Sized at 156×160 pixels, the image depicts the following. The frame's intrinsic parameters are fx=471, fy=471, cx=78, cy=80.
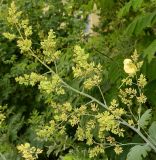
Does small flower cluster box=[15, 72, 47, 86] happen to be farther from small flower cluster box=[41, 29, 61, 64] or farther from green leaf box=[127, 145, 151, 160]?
green leaf box=[127, 145, 151, 160]

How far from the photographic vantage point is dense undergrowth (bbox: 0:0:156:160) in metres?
2.14

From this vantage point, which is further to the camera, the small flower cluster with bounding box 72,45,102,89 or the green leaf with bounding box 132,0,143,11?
A: the green leaf with bounding box 132,0,143,11

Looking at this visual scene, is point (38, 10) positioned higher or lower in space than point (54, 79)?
lower

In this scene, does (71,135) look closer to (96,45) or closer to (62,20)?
(96,45)

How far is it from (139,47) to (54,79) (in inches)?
31.9

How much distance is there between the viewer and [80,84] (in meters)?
2.68

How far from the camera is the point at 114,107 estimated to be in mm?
2098

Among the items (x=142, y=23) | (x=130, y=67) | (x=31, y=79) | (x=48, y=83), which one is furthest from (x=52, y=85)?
(x=142, y=23)

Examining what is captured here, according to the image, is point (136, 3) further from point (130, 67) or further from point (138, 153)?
point (138, 153)

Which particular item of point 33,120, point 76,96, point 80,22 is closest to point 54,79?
point 76,96

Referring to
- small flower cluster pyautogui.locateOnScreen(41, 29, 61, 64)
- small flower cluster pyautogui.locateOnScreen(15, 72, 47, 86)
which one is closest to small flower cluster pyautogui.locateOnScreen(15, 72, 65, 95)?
small flower cluster pyautogui.locateOnScreen(15, 72, 47, 86)

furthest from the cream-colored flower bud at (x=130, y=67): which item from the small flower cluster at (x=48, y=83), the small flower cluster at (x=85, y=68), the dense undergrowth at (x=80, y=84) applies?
the small flower cluster at (x=48, y=83)

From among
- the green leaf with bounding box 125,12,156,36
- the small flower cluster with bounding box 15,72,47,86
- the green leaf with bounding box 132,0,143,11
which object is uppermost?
the green leaf with bounding box 132,0,143,11

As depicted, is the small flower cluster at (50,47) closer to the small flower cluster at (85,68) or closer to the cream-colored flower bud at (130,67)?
the small flower cluster at (85,68)
